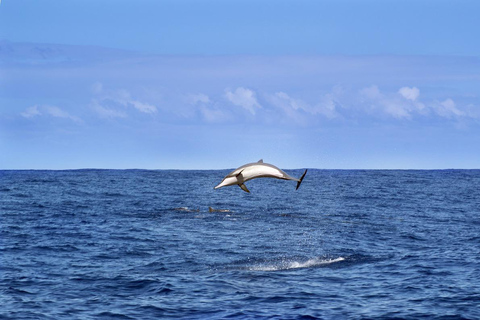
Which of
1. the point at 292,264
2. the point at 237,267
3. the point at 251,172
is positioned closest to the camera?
the point at 251,172

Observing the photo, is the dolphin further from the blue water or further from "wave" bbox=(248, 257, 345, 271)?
"wave" bbox=(248, 257, 345, 271)

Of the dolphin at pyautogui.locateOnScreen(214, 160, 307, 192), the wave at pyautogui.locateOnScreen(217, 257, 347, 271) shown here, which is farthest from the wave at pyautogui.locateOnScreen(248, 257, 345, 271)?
the dolphin at pyautogui.locateOnScreen(214, 160, 307, 192)

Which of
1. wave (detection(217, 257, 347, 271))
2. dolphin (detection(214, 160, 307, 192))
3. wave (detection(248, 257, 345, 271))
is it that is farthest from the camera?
wave (detection(217, 257, 347, 271))

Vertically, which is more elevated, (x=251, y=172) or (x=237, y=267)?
(x=251, y=172)

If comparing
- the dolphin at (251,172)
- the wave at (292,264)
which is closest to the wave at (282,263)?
the wave at (292,264)

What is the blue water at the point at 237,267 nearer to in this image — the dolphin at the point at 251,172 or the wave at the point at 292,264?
the wave at the point at 292,264

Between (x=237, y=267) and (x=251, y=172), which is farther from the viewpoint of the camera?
(x=237, y=267)

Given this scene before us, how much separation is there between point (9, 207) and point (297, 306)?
62.9 m

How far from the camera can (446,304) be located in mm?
28406

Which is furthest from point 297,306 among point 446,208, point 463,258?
point 446,208

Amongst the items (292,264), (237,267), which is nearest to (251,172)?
(237,267)

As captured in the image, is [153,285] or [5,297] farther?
[153,285]

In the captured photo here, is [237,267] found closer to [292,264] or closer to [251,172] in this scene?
[292,264]

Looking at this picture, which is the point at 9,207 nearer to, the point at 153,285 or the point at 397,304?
the point at 153,285
